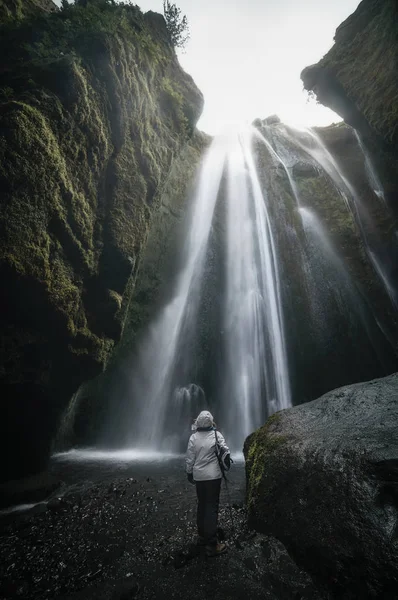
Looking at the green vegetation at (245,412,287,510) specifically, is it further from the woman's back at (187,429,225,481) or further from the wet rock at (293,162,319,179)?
the wet rock at (293,162,319,179)

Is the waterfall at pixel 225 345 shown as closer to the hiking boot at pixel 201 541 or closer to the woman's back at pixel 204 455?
the hiking boot at pixel 201 541

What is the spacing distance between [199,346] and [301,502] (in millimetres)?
11438

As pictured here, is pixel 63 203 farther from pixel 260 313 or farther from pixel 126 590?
pixel 260 313

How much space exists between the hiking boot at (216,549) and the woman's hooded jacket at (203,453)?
87 cm

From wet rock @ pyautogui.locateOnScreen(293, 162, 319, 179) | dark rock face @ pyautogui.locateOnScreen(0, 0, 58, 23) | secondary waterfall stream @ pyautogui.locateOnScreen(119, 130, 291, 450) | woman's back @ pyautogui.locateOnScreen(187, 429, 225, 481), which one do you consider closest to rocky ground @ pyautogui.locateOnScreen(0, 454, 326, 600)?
woman's back @ pyautogui.locateOnScreen(187, 429, 225, 481)

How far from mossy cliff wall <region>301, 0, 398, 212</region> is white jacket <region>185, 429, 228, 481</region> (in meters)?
14.7

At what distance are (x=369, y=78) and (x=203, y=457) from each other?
18049 millimetres

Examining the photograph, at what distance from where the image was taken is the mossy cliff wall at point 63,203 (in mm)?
5785

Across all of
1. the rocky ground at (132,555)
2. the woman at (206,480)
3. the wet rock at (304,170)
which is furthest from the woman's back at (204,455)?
the wet rock at (304,170)

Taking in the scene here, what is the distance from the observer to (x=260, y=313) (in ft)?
49.6

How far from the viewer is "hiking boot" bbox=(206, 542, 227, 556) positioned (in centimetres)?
393

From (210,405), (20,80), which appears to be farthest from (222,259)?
(20,80)

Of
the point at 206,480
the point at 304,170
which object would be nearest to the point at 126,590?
the point at 206,480

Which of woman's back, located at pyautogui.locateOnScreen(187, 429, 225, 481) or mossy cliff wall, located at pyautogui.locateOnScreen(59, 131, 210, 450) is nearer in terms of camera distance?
woman's back, located at pyautogui.locateOnScreen(187, 429, 225, 481)
